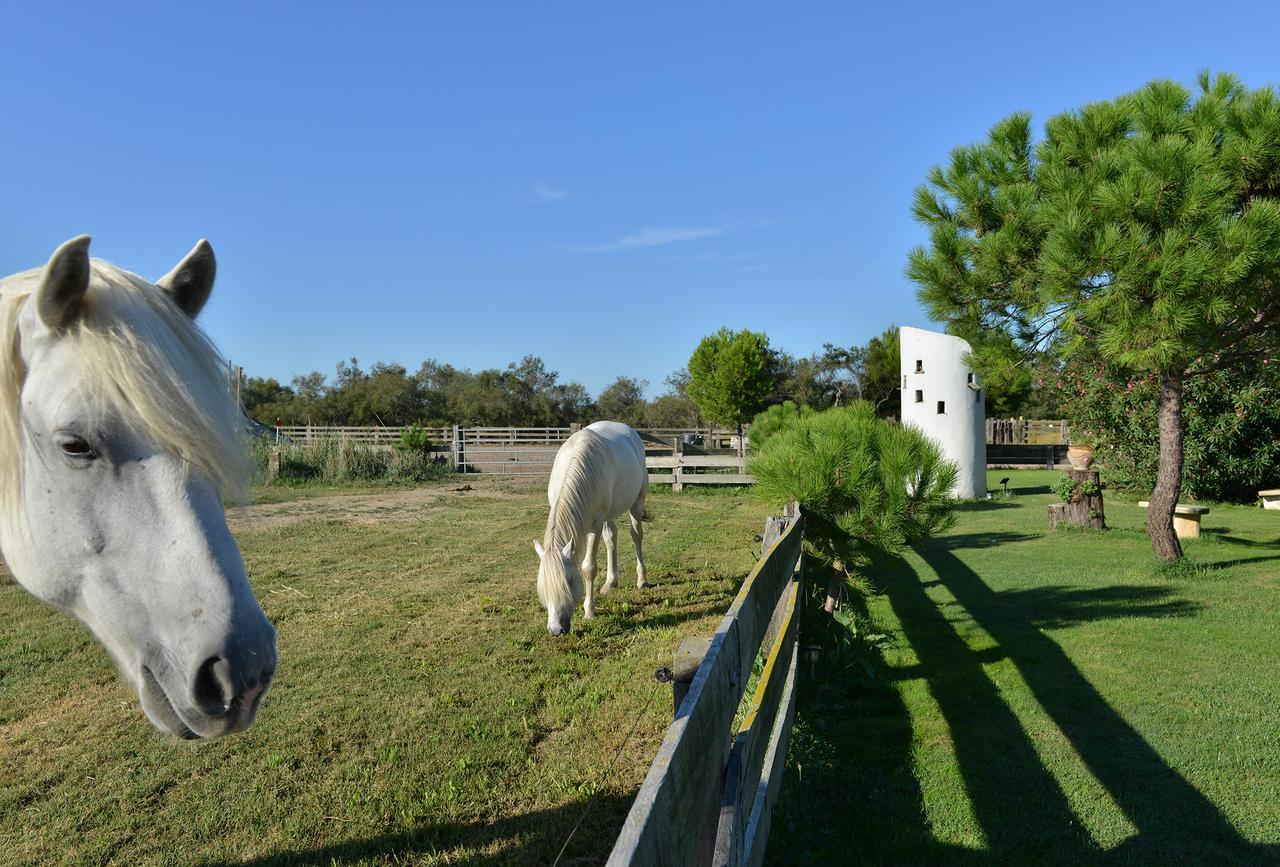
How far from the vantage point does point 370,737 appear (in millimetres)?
3906

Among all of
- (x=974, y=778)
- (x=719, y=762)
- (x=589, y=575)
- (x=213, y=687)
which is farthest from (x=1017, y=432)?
(x=213, y=687)

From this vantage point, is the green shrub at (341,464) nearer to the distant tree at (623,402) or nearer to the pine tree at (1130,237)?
the pine tree at (1130,237)

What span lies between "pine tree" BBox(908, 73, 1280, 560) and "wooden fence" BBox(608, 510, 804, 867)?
17.4 ft

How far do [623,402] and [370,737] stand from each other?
58.0m

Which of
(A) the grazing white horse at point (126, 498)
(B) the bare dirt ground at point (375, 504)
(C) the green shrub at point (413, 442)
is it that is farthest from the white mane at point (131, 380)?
(C) the green shrub at point (413, 442)

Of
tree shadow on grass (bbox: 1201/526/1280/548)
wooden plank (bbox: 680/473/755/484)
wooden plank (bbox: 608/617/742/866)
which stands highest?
wooden plank (bbox: 608/617/742/866)

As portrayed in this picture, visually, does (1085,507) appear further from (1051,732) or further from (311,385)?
(311,385)

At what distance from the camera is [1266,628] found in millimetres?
5914

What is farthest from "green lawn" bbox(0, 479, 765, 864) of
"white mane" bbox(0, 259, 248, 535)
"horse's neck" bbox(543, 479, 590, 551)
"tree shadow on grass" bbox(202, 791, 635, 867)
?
"horse's neck" bbox(543, 479, 590, 551)

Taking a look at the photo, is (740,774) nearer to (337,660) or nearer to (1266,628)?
(337,660)

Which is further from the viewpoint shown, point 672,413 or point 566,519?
point 672,413

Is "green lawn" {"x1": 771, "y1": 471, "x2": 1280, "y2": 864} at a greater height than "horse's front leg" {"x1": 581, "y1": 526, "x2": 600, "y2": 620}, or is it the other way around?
"horse's front leg" {"x1": 581, "y1": 526, "x2": 600, "y2": 620}

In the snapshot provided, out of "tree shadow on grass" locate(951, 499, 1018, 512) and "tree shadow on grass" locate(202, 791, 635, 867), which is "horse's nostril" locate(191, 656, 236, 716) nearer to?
"tree shadow on grass" locate(202, 791, 635, 867)

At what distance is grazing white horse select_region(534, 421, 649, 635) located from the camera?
545cm
